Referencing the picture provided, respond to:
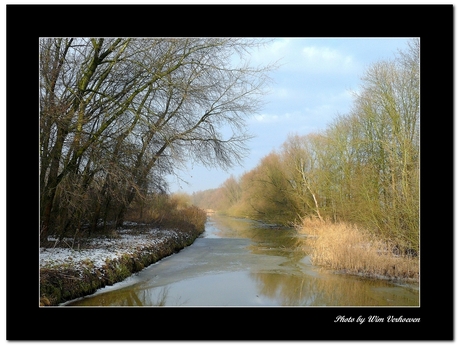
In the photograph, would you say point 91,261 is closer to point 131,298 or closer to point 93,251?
point 93,251

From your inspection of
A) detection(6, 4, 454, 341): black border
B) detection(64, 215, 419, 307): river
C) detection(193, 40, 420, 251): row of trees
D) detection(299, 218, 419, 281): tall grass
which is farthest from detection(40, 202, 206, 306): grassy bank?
detection(193, 40, 420, 251): row of trees

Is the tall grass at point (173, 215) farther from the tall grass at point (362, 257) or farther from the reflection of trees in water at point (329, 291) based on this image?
the reflection of trees in water at point (329, 291)

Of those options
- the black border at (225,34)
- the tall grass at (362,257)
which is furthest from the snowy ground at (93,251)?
the tall grass at (362,257)

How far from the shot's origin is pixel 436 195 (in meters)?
4.89

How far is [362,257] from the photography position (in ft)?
28.1

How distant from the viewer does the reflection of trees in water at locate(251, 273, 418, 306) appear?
6.05 m

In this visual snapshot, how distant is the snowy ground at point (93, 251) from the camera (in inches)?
283

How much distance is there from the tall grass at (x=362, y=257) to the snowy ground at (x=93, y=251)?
15.7 feet

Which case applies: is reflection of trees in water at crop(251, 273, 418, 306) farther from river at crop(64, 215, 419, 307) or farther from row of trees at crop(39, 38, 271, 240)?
row of trees at crop(39, 38, 271, 240)

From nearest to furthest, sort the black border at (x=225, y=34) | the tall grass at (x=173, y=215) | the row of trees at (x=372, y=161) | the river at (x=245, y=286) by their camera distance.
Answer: the black border at (x=225, y=34)
the river at (x=245, y=286)
the row of trees at (x=372, y=161)
the tall grass at (x=173, y=215)

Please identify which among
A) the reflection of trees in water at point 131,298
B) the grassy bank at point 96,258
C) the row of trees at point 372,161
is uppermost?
the row of trees at point 372,161

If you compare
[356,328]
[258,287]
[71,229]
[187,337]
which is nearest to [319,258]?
[258,287]

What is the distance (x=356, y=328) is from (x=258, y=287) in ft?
9.08

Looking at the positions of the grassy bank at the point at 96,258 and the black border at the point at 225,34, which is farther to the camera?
the grassy bank at the point at 96,258
